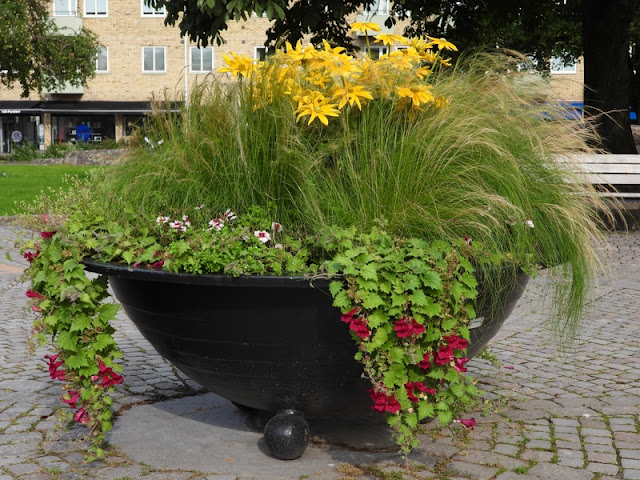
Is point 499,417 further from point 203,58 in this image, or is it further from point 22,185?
point 203,58

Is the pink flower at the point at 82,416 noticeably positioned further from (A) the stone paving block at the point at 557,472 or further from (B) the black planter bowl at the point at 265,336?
(A) the stone paving block at the point at 557,472

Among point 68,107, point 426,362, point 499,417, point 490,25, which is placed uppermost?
point 490,25

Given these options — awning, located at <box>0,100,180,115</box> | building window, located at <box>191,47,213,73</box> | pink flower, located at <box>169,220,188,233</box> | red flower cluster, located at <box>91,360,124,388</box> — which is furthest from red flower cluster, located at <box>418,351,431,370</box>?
building window, located at <box>191,47,213,73</box>

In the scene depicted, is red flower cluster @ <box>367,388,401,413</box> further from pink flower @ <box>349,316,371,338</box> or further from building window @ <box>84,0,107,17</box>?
building window @ <box>84,0,107,17</box>

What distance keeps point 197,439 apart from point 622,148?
42.6 ft

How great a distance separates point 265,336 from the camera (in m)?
3.16

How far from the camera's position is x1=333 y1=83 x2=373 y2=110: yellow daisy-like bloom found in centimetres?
332

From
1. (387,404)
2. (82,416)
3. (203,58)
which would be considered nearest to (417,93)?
(387,404)

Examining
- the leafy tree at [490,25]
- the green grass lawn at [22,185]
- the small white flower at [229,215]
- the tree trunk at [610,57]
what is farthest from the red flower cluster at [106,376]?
the tree trunk at [610,57]

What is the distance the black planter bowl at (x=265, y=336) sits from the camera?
310 centimetres

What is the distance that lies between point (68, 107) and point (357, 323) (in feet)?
152

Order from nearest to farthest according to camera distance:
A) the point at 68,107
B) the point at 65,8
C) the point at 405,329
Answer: the point at 405,329, the point at 68,107, the point at 65,8

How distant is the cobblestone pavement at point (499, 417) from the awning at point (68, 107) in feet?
133

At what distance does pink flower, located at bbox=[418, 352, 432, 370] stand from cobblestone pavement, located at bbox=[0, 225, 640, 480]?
0.57 meters
